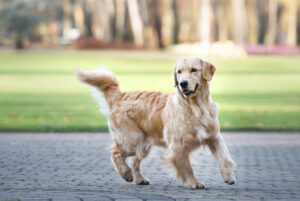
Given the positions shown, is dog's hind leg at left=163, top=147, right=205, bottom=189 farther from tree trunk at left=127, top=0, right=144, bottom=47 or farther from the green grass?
tree trunk at left=127, top=0, right=144, bottom=47

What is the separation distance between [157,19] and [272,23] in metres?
13.6

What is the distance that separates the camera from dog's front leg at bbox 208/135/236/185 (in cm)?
725

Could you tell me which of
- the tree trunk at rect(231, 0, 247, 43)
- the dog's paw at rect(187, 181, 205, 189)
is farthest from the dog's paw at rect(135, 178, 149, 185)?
the tree trunk at rect(231, 0, 247, 43)

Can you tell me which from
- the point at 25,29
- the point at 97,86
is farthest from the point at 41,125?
the point at 25,29

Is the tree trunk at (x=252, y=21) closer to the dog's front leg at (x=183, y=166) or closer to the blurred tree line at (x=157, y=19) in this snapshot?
the blurred tree line at (x=157, y=19)

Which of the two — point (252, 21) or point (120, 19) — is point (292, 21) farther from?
point (120, 19)

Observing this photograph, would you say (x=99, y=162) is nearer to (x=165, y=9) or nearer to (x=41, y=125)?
(x=41, y=125)

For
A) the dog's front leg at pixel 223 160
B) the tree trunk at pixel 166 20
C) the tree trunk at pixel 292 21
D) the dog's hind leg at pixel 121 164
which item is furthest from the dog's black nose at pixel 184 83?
the tree trunk at pixel 292 21

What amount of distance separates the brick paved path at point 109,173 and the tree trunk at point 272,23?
6165 centimetres

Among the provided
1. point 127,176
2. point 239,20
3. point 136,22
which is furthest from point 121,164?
point 239,20

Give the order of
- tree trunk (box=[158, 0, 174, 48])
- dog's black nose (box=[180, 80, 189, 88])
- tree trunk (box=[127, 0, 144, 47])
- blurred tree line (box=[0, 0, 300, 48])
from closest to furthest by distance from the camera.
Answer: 1. dog's black nose (box=[180, 80, 189, 88])
2. tree trunk (box=[127, 0, 144, 47])
3. blurred tree line (box=[0, 0, 300, 48])
4. tree trunk (box=[158, 0, 174, 48])

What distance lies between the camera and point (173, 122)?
7.43m

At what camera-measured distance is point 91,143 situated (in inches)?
467

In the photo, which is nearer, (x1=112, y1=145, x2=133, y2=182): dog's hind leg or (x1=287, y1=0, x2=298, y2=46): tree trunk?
(x1=112, y1=145, x2=133, y2=182): dog's hind leg
